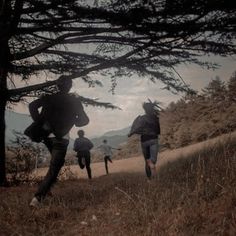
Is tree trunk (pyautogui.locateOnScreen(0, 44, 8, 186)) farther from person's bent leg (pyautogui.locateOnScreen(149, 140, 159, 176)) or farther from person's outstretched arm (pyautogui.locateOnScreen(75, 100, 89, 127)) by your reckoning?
person's bent leg (pyautogui.locateOnScreen(149, 140, 159, 176))

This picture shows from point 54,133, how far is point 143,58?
3733mm

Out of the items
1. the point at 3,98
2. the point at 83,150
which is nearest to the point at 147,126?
the point at 3,98

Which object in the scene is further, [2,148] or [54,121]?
[2,148]

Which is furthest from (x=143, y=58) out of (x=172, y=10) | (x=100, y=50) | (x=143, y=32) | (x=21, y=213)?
(x=21, y=213)

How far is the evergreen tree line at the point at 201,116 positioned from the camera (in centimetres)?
2595

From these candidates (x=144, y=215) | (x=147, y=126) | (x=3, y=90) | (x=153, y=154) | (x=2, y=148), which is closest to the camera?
(x=144, y=215)

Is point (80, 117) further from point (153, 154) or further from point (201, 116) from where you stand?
point (201, 116)

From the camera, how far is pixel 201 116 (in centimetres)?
2795

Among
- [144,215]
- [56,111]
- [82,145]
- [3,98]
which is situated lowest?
[144,215]

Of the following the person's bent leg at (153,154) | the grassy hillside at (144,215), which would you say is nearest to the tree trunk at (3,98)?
the person's bent leg at (153,154)

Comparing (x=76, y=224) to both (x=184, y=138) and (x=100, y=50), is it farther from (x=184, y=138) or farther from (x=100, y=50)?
(x=184, y=138)

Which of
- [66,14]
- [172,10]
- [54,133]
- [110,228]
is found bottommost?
[110,228]

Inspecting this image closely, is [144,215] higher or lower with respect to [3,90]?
lower

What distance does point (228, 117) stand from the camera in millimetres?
25141
